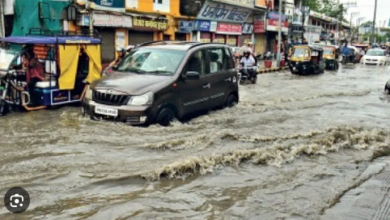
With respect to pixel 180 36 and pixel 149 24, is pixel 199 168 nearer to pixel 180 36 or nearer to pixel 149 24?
pixel 149 24

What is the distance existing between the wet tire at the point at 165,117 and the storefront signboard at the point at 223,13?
Answer: 1937 cm

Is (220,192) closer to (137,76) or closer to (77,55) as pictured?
(137,76)

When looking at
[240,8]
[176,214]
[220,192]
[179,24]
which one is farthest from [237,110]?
[240,8]

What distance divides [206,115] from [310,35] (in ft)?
145

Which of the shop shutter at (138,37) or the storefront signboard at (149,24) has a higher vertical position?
the storefront signboard at (149,24)

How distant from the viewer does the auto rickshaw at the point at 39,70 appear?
9.09m

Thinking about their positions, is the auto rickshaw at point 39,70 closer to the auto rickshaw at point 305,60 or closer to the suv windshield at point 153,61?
the suv windshield at point 153,61

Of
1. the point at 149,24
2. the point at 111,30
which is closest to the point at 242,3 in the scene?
the point at 149,24

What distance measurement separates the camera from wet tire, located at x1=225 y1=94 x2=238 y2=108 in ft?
33.0

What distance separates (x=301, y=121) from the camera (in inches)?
370

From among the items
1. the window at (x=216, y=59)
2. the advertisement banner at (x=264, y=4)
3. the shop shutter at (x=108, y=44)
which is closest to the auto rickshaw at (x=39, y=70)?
the window at (x=216, y=59)

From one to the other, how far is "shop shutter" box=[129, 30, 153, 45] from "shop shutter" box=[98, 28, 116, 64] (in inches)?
56.7

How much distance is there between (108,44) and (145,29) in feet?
8.49

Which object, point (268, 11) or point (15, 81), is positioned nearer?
point (15, 81)
